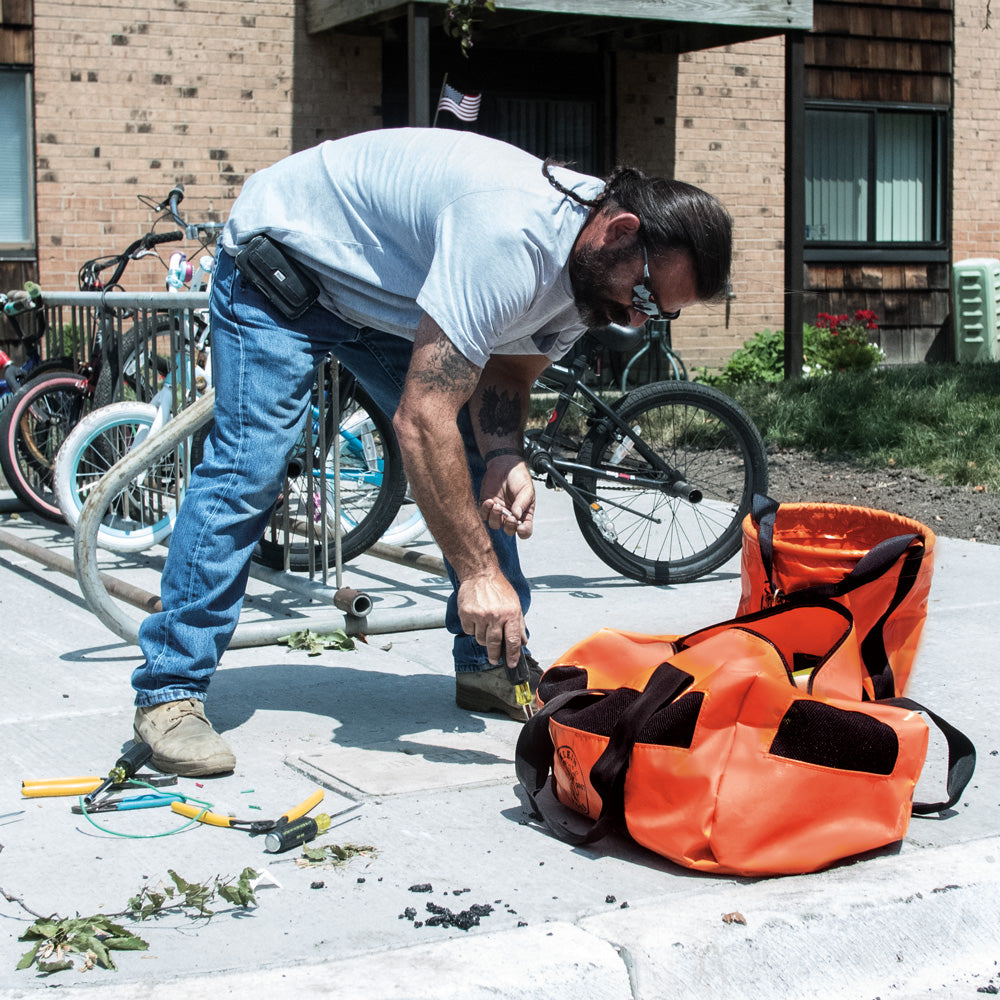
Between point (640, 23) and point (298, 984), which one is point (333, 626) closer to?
point (298, 984)

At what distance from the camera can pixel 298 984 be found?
213cm

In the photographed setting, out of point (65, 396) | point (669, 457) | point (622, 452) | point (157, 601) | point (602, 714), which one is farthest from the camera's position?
point (65, 396)

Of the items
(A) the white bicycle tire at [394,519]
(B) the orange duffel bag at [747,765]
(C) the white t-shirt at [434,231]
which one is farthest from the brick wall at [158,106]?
(B) the orange duffel bag at [747,765]

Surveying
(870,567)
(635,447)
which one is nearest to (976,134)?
(635,447)

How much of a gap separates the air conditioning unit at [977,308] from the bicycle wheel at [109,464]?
11.0 m

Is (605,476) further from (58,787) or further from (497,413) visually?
(58,787)

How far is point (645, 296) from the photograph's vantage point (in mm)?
2908

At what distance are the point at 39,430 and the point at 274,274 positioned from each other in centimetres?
392

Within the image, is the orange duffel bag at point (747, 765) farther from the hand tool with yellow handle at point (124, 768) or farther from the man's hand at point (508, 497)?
the hand tool with yellow handle at point (124, 768)

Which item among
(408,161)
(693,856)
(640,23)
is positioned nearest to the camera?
(693,856)

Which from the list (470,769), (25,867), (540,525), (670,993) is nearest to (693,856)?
(670,993)

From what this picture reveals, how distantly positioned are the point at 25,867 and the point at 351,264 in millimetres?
1507

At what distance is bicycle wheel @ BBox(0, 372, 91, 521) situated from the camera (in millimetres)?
6496

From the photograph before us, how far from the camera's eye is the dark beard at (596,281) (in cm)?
290
